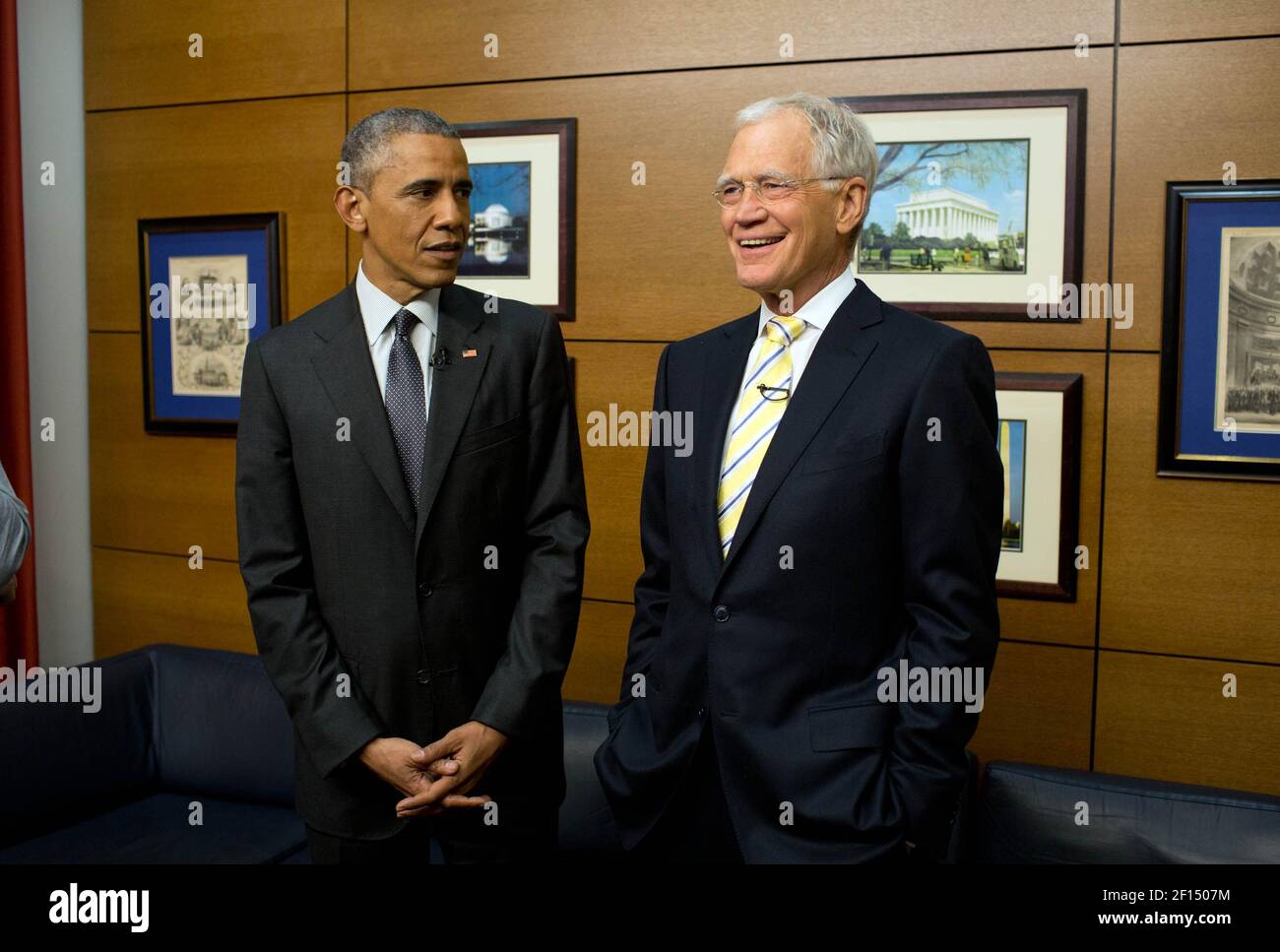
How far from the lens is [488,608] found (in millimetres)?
2055

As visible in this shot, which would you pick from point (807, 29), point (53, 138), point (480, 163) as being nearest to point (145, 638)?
point (53, 138)

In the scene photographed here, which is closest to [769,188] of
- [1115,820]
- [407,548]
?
[407,548]

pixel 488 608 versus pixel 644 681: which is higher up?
pixel 488 608

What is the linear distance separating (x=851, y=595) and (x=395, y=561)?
31.6 inches

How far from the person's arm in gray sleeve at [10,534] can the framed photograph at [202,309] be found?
2164mm

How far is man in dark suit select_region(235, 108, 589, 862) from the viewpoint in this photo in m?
1.99

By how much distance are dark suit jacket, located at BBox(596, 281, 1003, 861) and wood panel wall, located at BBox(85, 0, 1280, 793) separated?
50.5 inches

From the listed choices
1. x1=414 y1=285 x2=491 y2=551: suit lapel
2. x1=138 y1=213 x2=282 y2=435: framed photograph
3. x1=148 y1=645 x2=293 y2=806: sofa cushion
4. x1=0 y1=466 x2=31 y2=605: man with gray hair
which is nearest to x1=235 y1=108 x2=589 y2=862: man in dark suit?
x1=414 y1=285 x2=491 y2=551: suit lapel

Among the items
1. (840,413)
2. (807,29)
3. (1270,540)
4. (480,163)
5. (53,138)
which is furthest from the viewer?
(53,138)

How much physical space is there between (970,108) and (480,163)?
1484 millimetres

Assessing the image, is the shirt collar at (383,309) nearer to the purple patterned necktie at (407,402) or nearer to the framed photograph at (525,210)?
the purple patterned necktie at (407,402)

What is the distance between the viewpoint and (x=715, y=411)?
1958mm

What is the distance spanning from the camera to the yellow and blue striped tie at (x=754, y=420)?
6.21 feet
